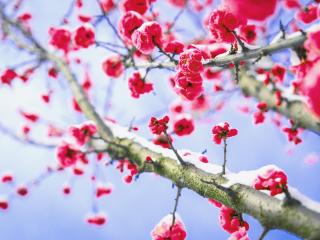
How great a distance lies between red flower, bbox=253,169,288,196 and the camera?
2.13 m

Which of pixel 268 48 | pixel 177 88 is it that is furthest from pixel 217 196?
pixel 268 48

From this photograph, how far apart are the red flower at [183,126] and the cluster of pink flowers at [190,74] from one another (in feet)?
5.80

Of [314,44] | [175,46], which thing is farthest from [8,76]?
[314,44]

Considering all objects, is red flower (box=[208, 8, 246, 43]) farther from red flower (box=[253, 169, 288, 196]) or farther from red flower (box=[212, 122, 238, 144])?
red flower (box=[253, 169, 288, 196])

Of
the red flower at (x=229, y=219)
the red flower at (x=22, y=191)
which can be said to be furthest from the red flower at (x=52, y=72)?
the red flower at (x=229, y=219)

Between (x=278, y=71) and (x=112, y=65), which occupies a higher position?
(x=278, y=71)

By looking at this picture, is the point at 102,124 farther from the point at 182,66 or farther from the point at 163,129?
the point at 182,66

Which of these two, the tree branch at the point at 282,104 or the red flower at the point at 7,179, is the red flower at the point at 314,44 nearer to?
the tree branch at the point at 282,104

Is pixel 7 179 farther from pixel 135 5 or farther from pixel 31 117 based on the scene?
pixel 135 5

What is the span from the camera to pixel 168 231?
256cm

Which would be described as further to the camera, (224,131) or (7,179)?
(7,179)

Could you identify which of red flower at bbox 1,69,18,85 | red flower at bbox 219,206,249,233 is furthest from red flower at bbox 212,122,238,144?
red flower at bbox 1,69,18,85

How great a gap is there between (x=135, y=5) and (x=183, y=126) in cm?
161

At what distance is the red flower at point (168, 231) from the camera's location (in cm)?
256
